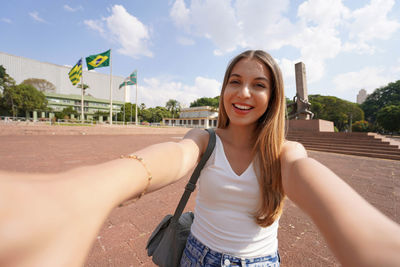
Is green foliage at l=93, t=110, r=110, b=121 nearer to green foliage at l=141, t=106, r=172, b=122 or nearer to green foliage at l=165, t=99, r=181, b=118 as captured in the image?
green foliage at l=141, t=106, r=172, b=122

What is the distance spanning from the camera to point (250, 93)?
1057 millimetres

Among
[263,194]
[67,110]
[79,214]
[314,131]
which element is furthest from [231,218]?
[67,110]

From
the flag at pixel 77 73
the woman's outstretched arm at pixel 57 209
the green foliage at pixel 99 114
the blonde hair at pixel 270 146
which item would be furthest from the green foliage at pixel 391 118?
the green foliage at pixel 99 114

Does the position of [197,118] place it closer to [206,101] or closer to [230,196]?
[206,101]

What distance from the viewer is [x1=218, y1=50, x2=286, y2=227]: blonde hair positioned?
3.05 ft

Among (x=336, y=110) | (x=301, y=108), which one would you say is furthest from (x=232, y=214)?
(x=336, y=110)

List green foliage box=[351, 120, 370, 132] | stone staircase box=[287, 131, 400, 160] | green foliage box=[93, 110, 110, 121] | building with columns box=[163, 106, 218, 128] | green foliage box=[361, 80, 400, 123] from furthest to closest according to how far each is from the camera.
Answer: green foliage box=[93, 110, 110, 121] → building with columns box=[163, 106, 218, 128] → green foliage box=[361, 80, 400, 123] → green foliage box=[351, 120, 370, 132] → stone staircase box=[287, 131, 400, 160]

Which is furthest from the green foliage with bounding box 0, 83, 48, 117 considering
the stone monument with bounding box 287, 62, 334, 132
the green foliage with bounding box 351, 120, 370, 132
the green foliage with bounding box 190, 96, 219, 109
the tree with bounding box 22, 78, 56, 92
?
A: the green foliage with bounding box 351, 120, 370, 132

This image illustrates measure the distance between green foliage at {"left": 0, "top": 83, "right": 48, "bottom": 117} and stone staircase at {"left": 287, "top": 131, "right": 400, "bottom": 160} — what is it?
4822 centimetres

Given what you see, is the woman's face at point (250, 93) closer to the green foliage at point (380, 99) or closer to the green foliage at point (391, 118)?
the green foliage at point (391, 118)

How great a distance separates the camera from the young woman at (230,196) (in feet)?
1.13

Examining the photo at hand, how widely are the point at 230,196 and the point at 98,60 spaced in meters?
24.0

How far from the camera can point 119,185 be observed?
21.6 inches

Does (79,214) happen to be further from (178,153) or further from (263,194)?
(263,194)
